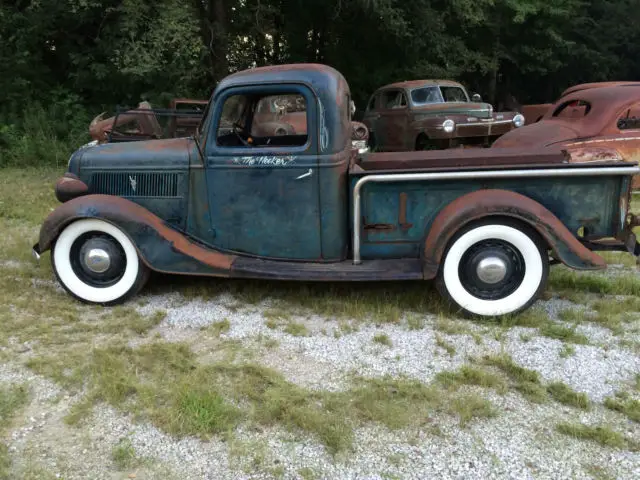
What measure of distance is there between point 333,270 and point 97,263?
6.10ft

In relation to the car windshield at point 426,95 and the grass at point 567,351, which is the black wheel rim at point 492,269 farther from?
the car windshield at point 426,95

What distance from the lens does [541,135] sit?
7.71 m

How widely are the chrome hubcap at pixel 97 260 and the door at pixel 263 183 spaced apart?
2.75 ft

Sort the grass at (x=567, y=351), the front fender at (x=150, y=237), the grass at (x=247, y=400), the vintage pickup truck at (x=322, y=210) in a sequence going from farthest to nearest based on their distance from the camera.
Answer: the front fender at (x=150, y=237), the vintage pickup truck at (x=322, y=210), the grass at (x=567, y=351), the grass at (x=247, y=400)

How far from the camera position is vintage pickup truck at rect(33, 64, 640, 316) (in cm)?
387

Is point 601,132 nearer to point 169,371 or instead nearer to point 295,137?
point 295,137

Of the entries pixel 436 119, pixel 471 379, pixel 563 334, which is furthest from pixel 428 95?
pixel 471 379

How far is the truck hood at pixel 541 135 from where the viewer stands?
24.3 ft

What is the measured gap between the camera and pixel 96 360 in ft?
11.2

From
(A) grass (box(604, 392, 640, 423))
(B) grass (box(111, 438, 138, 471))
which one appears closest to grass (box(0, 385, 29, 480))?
(B) grass (box(111, 438, 138, 471))

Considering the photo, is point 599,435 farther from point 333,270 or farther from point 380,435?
point 333,270

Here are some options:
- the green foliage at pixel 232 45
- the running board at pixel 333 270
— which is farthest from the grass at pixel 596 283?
the green foliage at pixel 232 45

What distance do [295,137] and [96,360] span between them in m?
2.25

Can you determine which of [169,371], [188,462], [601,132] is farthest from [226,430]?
[601,132]
